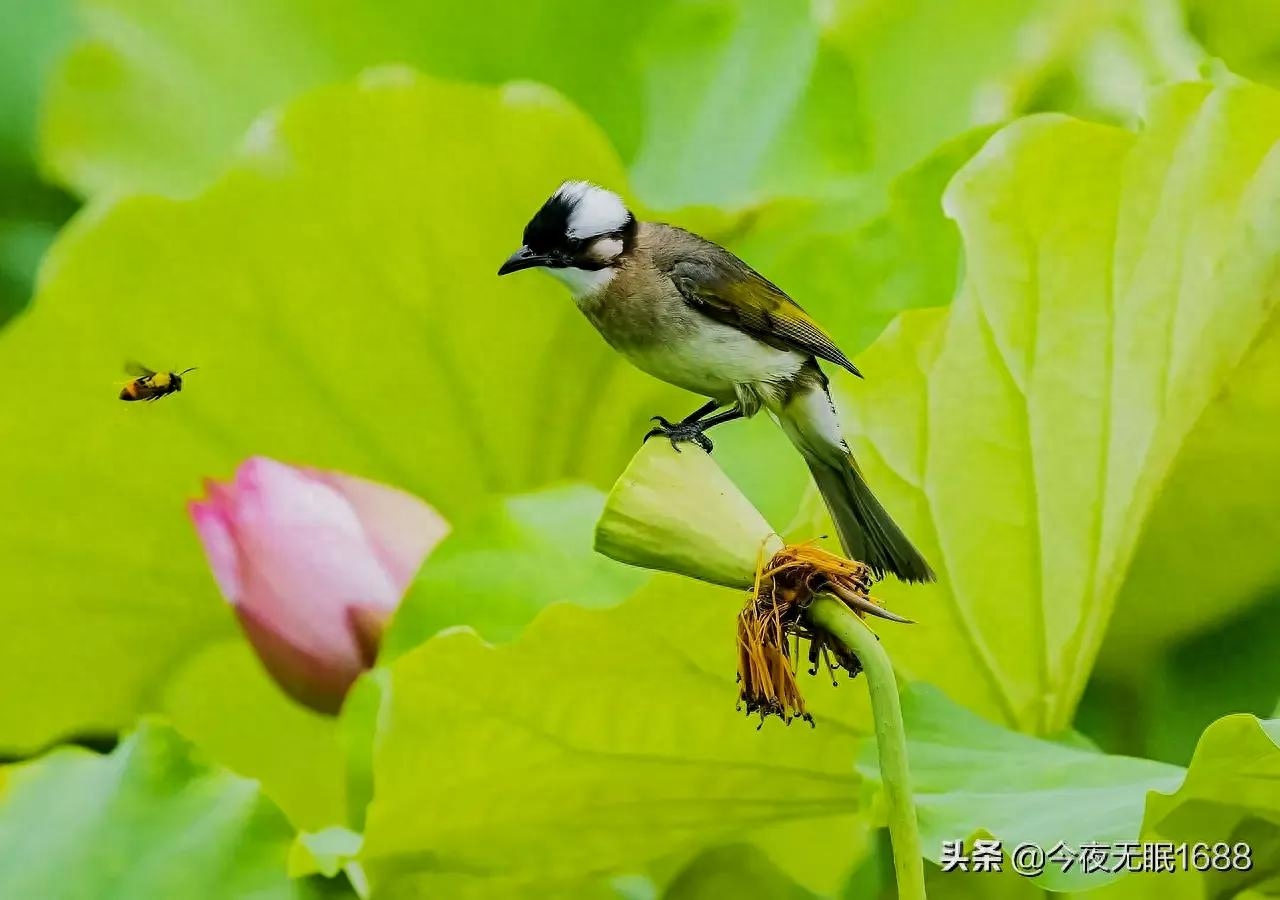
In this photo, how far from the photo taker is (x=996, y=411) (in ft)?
1.03

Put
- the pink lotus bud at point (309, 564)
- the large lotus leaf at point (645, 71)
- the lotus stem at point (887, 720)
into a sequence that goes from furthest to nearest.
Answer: the large lotus leaf at point (645, 71)
the pink lotus bud at point (309, 564)
the lotus stem at point (887, 720)

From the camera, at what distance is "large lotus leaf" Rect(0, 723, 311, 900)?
1.03ft

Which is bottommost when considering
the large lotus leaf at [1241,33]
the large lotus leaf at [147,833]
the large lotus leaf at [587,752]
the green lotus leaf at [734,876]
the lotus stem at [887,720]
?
the large lotus leaf at [147,833]

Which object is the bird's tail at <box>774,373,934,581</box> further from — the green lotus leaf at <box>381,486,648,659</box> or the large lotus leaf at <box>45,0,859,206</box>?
the large lotus leaf at <box>45,0,859,206</box>

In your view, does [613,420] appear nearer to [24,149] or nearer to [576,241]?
[576,241]

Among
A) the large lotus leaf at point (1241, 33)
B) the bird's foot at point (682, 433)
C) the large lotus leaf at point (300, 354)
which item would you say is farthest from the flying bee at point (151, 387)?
the large lotus leaf at point (1241, 33)

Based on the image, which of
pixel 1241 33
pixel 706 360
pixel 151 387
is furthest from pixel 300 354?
pixel 1241 33

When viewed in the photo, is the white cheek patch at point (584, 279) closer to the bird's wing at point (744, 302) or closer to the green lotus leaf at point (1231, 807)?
the bird's wing at point (744, 302)

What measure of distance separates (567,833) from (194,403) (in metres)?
0.15

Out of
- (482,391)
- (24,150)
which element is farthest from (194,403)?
(24,150)

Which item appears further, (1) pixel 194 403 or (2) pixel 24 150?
(2) pixel 24 150

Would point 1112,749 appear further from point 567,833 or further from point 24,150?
point 24,150

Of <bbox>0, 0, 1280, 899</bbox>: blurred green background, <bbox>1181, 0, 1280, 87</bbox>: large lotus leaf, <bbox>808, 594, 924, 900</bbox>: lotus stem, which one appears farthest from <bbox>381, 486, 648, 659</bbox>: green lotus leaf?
<bbox>1181, 0, 1280, 87</bbox>: large lotus leaf

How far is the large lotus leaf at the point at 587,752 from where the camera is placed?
0.28 meters
